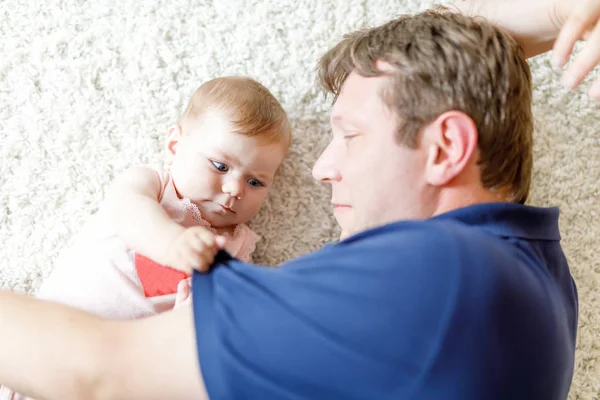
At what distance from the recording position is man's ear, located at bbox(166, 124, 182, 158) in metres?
1.23

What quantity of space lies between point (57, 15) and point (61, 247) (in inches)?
20.4

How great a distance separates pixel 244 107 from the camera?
1165 mm

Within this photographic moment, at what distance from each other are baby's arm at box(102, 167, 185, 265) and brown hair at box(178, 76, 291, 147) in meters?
0.15

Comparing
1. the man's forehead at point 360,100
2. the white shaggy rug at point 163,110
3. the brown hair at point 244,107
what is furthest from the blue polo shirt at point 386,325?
the white shaggy rug at point 163,110

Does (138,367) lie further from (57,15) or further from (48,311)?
(57,15)

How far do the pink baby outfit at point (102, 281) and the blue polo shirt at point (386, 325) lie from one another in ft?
1.37

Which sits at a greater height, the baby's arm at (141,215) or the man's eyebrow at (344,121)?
the man's eyebrow at (344,121)

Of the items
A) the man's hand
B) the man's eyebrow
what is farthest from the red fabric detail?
the man's hand

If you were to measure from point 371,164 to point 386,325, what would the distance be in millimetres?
354

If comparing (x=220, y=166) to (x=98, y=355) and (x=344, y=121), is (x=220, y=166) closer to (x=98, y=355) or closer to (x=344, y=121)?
(x=344, y=121)

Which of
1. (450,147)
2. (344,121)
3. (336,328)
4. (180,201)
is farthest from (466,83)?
(180,201)

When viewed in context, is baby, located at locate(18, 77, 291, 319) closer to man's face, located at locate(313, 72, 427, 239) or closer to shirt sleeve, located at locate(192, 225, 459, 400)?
man's face, located at locate(313, 72, 427, 239)

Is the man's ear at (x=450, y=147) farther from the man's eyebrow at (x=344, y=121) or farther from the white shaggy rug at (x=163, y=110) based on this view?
the white shaggy rug at (x=163, y=110)

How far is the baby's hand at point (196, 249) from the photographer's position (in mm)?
784
